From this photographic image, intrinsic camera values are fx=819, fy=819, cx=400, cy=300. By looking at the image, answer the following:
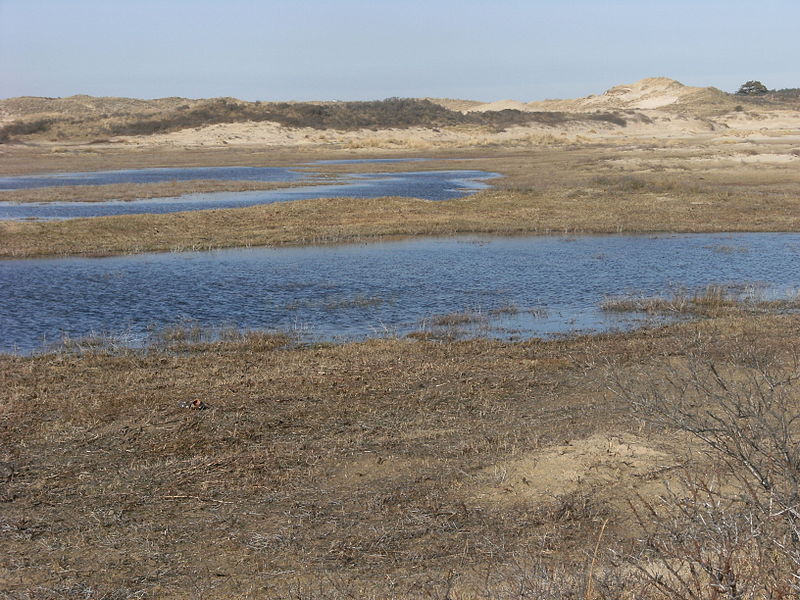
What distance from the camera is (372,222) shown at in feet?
101

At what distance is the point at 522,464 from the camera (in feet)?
28.2

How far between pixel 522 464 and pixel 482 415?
1794mm

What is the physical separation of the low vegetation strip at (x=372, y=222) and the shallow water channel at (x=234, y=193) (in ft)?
17.9

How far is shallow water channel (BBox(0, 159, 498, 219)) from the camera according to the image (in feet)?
122

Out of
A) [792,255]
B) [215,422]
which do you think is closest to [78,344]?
[215,422]

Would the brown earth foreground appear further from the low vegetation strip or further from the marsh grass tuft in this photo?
the low vegetation strip

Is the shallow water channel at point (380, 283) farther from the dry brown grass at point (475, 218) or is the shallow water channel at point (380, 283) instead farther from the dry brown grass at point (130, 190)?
the dry brown grass at point (130, 190)

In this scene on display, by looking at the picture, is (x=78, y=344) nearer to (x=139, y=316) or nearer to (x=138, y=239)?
(x=139, y=316)

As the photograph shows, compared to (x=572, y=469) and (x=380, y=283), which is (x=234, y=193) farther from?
(x=572, y=469)

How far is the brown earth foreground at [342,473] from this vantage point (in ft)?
20.7

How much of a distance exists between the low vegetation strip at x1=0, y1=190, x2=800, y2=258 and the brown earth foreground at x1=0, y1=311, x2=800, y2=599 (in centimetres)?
1404

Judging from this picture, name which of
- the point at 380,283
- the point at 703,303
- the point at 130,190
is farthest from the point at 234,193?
the point at 703,303

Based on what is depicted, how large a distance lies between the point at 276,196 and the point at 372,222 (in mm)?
12274

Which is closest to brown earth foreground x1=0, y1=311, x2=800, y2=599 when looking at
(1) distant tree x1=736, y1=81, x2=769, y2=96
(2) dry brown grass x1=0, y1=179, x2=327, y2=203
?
(2) dry brown grass x1=0, y1=179, x2=327, y2=203
